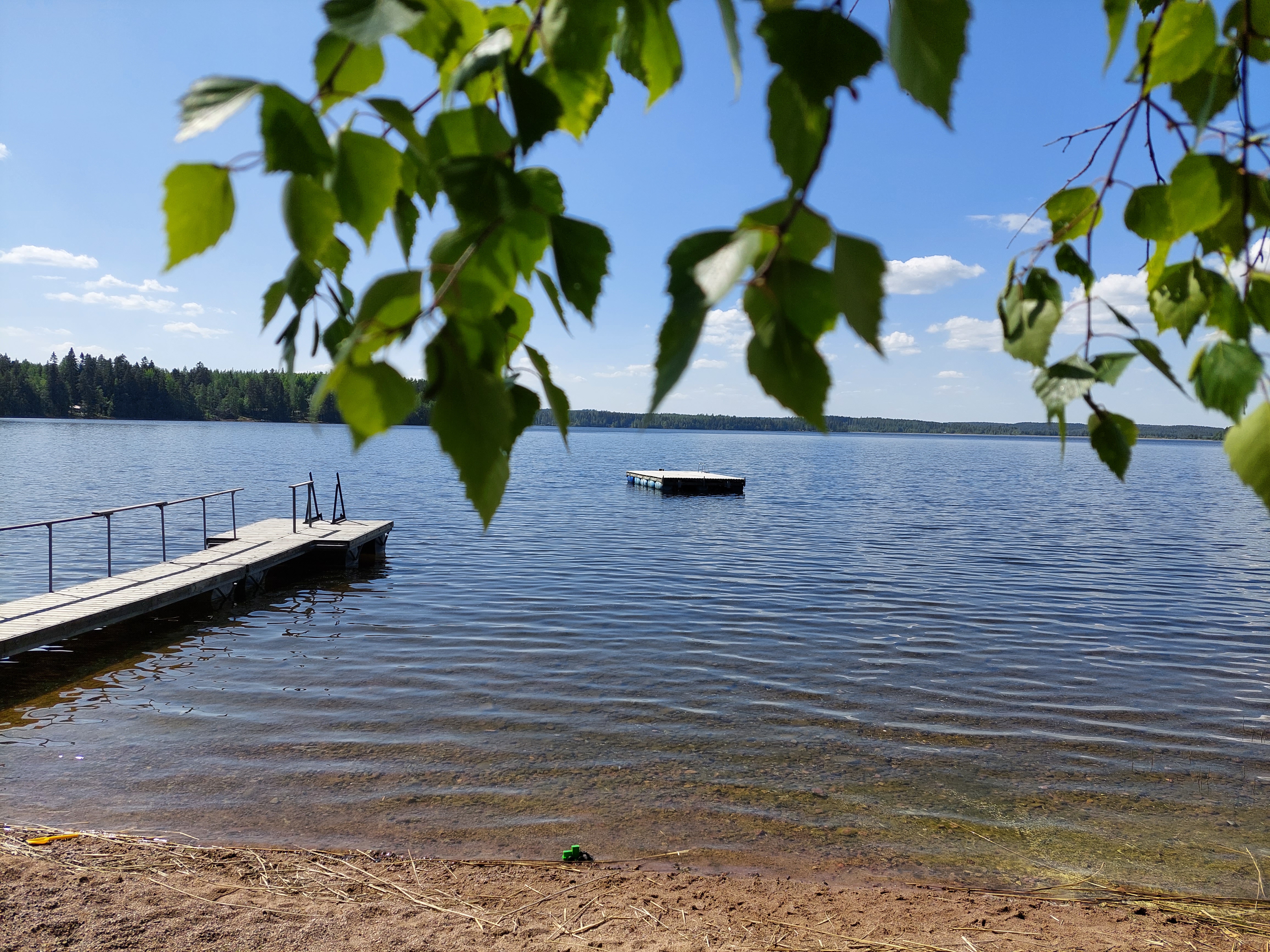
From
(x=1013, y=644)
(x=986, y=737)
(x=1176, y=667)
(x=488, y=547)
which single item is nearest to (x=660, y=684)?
(x=986, y=737)

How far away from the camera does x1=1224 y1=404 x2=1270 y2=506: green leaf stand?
0.75m

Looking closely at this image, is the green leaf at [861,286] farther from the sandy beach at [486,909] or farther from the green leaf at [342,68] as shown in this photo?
the sandy beach at [486,909]

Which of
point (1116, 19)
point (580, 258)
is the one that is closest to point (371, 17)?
point (580, 258)

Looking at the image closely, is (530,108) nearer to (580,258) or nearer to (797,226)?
(580,258)

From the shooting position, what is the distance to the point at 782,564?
25.1 metres

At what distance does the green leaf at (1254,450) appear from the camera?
75cm

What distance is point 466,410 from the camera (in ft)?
1.72

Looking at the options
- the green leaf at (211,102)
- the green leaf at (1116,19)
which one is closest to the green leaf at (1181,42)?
the green leaf at (1116,19)

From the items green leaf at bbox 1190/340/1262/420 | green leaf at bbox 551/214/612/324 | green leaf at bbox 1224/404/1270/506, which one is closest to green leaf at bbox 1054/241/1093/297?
green leaf at bbox 1190/340/1262/420

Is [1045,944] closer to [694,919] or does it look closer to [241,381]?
[694,919]

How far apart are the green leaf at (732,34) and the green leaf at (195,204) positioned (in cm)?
43

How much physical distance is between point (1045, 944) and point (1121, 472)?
6683 millimetres

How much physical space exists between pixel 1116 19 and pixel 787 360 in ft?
2.82

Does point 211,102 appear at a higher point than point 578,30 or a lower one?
lower
